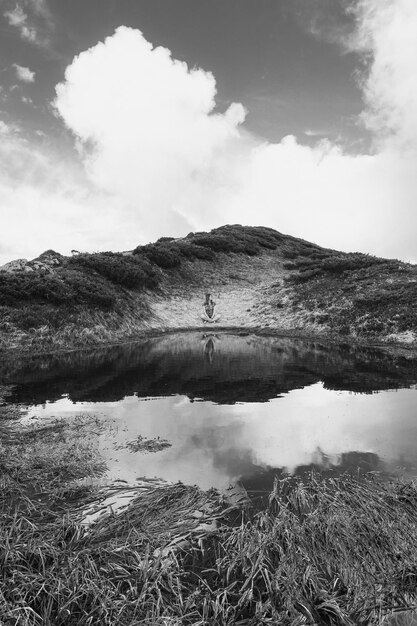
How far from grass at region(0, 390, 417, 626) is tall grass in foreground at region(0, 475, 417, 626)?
2cm

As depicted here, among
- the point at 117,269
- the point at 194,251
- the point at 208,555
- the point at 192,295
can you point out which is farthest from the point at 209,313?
the point at 208,555

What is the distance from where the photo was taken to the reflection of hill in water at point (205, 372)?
15750mm

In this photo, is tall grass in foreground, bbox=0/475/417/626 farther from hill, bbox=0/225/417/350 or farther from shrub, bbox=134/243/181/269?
shrub, bbox=134/243/181/269

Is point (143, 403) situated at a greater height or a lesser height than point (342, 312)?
lesser

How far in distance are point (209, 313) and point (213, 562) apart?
35.9 meters

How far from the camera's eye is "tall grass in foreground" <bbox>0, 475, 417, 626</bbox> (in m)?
4.34

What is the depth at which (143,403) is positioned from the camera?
559 inches

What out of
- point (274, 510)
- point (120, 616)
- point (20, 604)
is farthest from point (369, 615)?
point (20, 604)

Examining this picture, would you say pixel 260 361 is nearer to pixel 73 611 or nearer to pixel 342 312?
pixel 342 312

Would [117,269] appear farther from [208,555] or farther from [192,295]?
[208,555]

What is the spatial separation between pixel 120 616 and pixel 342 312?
3169 cm

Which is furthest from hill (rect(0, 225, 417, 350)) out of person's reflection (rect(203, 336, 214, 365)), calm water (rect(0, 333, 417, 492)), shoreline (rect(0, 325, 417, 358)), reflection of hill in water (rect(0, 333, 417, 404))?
person's reflection (rect(203, 336, 214, 365))

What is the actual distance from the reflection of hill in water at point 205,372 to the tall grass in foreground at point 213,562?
7.81 metres

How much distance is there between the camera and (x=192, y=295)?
149ft
